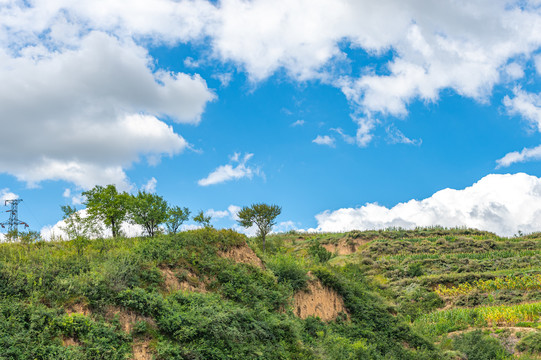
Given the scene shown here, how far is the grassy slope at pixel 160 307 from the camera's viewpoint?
444 inches

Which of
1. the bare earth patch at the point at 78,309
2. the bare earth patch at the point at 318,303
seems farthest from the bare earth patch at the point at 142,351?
the bare earth patch at the point at 318,303

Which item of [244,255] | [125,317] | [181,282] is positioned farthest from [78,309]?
[244,255]

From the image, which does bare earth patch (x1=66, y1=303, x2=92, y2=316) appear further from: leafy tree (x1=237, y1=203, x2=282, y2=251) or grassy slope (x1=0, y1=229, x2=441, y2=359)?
leafy tree (x1=237, y1=203, x2=282, y2=251)

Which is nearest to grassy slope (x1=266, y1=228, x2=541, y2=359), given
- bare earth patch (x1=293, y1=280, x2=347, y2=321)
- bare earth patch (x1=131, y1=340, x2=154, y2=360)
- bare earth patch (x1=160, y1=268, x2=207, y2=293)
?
bare earth patch (x1=293, y1=280, x2=347, y2=321)

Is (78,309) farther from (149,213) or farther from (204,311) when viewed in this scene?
(149,213)

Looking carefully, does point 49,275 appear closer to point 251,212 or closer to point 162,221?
point 162,221

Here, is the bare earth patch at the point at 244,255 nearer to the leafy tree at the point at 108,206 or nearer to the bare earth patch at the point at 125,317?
the bare earth patch at the point at 125,317

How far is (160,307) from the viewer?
13.4 metres

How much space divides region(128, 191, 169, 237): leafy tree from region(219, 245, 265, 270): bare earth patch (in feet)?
21.1

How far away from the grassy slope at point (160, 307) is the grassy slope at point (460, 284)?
8.06 metres

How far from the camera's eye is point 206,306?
14.4 metres

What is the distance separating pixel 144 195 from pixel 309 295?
498 inches

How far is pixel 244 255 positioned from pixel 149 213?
25.0 feet

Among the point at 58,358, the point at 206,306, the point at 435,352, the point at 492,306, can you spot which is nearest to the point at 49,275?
the point at 58,358
